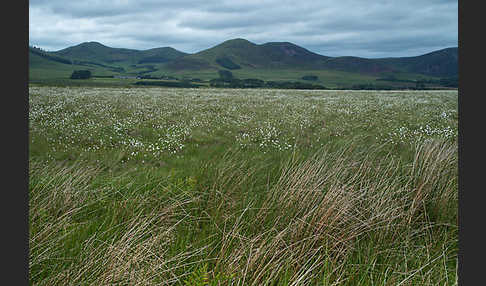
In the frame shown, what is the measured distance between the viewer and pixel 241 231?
4.57 metres

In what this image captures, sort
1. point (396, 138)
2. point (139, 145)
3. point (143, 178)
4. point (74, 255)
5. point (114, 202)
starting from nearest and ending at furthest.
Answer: point (74, 255)
point (114, 202)
point (143, 178)
point (139, 145)
point (396, 138)

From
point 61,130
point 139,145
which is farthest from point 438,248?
point 61,130

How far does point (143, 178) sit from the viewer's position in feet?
21.0

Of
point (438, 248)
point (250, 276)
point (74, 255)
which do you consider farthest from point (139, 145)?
point (438, 248)

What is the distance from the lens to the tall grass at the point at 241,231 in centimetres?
347

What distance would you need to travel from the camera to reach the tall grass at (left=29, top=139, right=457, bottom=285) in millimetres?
3473

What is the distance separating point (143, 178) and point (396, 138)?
32.5 ft

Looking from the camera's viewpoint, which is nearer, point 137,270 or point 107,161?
point 137,270

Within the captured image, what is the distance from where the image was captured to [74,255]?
390 centimetres

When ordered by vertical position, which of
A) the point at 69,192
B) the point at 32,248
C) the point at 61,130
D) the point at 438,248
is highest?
the point at 61,130

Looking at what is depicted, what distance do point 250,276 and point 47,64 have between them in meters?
210

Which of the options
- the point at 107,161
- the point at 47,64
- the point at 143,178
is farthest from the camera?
the point at 47,64

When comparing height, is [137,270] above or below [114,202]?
below

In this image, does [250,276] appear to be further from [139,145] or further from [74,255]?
[139,145]
